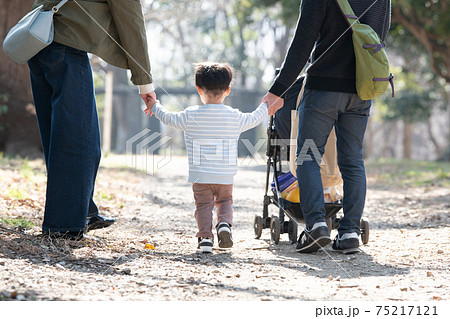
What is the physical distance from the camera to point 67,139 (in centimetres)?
376

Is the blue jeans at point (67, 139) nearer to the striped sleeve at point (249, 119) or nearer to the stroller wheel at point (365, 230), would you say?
the striped sleeve at point (249, 119)

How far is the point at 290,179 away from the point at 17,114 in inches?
264

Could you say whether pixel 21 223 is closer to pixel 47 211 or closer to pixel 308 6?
pixel 47 211

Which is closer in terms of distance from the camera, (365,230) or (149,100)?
(149,100)

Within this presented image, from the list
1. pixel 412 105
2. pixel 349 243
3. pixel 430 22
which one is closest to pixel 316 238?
pixel 349 243

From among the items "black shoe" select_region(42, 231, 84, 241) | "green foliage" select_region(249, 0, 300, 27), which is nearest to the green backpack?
"black shoe" select_region(42, 231, 84, 241)

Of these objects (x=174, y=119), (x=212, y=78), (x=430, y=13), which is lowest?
(x=174, y=119)

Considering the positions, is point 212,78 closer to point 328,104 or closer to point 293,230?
point 328,104

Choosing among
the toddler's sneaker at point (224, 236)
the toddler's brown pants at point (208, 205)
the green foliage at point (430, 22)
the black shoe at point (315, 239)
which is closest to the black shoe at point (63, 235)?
the toddler's brown pants at point (208, 205)

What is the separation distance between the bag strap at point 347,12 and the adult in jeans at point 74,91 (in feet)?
4.38

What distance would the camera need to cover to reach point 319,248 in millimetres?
4055

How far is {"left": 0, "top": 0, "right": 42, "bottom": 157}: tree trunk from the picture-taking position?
9.66 metres

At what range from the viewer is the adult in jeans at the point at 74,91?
3.72 meters

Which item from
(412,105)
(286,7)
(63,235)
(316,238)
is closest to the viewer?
(63,235)
